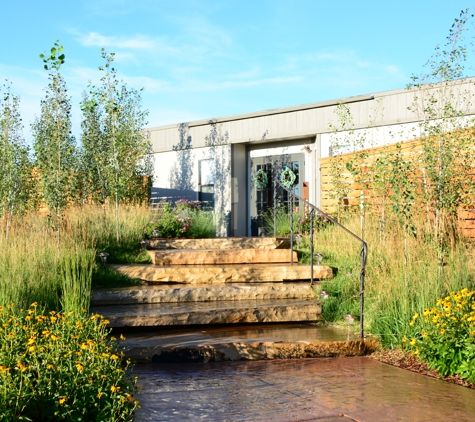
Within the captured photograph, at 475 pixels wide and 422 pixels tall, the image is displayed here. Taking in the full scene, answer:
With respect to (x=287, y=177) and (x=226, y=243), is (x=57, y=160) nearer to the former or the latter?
(x=226, y=243)

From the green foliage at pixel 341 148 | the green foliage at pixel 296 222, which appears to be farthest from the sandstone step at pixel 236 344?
the green foliage at pixel 341 148

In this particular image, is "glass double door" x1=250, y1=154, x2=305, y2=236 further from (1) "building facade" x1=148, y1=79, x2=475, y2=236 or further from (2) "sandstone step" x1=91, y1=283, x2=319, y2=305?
(2) "sandstone step" x1=91, y1=283, x2=319, y2=305

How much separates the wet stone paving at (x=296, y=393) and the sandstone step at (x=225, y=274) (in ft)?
8.88

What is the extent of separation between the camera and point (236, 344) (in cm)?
551

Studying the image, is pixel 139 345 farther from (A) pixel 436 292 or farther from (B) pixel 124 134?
(B) pixel 124 134

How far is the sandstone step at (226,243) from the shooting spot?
1000 cm

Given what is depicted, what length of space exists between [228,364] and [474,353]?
81.6 inches

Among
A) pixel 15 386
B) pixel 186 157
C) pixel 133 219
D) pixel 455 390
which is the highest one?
pixel 186 157

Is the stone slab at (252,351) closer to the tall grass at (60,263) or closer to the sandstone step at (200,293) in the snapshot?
the tall grass at (60,263)

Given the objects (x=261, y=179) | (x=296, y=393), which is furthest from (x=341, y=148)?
(x=296, y=393)

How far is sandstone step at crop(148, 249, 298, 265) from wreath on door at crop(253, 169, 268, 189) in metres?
5.96

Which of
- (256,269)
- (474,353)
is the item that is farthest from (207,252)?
(474,353)

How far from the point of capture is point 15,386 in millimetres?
3031

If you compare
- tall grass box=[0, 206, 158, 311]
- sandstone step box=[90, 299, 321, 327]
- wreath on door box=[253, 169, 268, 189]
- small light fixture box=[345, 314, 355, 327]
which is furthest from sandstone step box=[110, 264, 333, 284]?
wreath on door box=[253, 169, 268, 189]
